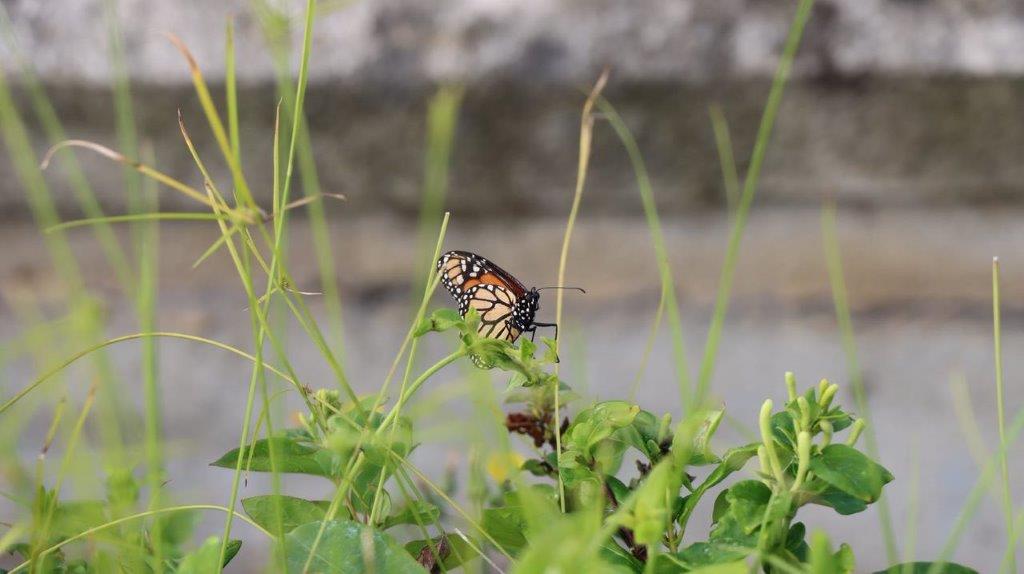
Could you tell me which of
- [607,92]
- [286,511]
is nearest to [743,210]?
[286,511]

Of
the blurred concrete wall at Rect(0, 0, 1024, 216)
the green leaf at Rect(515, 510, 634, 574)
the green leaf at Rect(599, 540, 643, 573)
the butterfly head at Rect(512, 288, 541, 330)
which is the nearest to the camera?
the green leaf at Rect(515, 510, 634, 574)

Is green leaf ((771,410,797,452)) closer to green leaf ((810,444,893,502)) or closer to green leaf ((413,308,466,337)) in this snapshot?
green leaf ((810,444,893,502))

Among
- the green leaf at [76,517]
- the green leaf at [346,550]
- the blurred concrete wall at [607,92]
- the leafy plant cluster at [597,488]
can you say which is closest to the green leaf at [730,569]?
the leafy plant cluster at [597,488]

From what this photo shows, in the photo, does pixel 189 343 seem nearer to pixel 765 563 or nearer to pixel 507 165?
pixel 507 165

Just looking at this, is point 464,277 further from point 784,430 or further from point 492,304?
point 784,430

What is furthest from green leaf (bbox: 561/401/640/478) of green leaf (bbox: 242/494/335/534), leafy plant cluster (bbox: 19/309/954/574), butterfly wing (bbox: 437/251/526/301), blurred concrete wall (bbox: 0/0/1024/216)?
blurred concrete wall (bbox: 0/0/1024/216)

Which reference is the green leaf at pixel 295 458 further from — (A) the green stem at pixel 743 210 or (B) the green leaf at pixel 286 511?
(A) the green stem at pixel 743 210

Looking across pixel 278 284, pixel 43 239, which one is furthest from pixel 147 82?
pixel 278 284
